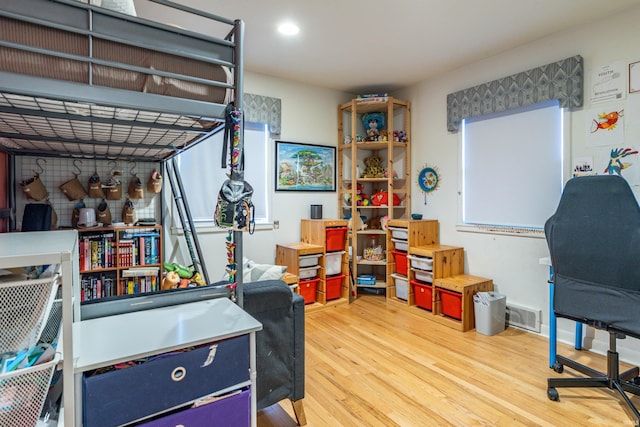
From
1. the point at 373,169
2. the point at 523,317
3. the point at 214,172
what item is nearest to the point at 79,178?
the point at 214,172

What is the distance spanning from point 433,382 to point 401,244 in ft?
6.01

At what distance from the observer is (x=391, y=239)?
4082 mm

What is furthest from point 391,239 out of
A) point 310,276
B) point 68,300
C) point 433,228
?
point 68,300

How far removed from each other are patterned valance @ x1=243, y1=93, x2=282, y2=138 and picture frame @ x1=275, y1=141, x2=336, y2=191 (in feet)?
0.70

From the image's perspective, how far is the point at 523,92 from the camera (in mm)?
3080

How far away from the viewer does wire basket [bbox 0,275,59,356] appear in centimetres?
→ 86

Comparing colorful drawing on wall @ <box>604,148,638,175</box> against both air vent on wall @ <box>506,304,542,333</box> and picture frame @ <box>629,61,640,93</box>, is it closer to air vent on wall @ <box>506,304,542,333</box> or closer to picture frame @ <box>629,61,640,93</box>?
picture frame @ <box>629,61,640,93</box>

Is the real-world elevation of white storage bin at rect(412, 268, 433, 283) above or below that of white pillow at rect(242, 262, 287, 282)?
below

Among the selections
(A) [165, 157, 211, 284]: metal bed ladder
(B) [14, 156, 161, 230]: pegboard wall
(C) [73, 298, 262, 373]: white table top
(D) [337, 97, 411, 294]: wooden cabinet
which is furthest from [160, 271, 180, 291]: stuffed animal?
(D) [337, 97, 411, 294]: wooden cabinet

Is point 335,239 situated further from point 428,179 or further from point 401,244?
point 428,179

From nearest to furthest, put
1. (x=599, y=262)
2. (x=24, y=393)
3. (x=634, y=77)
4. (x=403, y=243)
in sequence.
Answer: (x=24, y=393)
(x=599, y=262)
(x=634, y=77)
(x=403, y=243)

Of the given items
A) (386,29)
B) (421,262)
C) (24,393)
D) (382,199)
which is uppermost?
(386,29)

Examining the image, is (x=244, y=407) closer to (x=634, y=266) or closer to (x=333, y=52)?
(x=634, y=266)

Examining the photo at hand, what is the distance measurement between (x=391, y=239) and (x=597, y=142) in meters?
2.11
